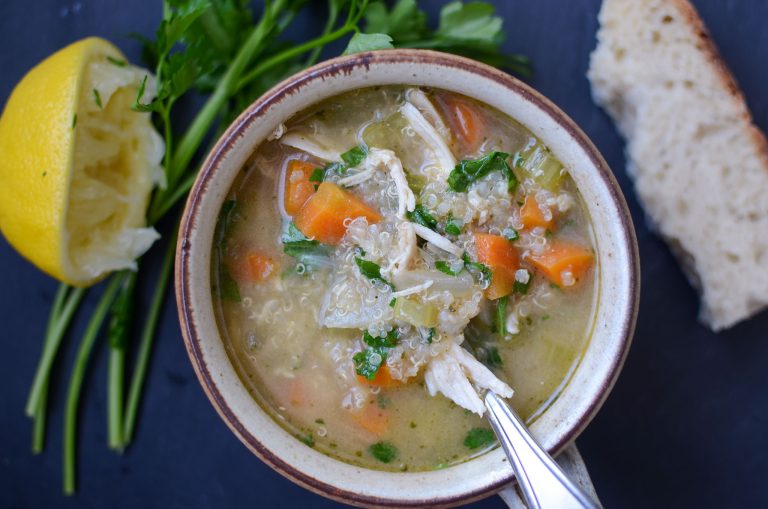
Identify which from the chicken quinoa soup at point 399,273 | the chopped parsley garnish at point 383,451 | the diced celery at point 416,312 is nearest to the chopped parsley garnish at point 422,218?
the chicken quinoa soup at point 399,273

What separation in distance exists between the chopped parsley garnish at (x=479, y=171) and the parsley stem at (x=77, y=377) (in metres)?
1.35

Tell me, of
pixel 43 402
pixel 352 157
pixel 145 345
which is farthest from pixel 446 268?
pixel 43 402

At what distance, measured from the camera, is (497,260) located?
2.02m

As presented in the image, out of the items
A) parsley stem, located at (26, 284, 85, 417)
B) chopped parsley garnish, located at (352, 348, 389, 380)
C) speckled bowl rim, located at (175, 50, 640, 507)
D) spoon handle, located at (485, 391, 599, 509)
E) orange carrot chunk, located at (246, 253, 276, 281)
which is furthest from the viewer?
parsley stem, located at (26, 284, 85, 417)

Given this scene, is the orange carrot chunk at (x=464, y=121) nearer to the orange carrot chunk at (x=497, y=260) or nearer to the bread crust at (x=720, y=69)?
the orange carrot chunk at (x=497, y=260)

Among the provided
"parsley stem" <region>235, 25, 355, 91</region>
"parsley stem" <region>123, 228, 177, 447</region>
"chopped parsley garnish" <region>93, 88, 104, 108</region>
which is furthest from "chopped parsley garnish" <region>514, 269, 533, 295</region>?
"chopped parsley garnish" <region>93, 88, 104, 108</region>

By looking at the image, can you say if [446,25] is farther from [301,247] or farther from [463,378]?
[463,378]

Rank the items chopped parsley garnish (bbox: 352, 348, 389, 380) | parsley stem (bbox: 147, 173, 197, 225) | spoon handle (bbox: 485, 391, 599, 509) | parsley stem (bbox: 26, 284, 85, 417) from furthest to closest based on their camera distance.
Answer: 1. parsley stem (bbox: 26, 284, 85, 417)
2. parsley stem (bbox: 147, 173, 197, 225)
3. chopped parsley garnish (bbox: 352, 348, 389, 380)
4. spoon handle (bbox: 485, 391, 599, 509)

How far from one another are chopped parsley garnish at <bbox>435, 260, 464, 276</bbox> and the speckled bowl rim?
1.39ft

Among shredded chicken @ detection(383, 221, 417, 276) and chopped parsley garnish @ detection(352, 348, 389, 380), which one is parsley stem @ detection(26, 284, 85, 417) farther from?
shredded chicken @ detection(383, 221, 417, 276)

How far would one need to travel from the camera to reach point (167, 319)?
2.74 meters

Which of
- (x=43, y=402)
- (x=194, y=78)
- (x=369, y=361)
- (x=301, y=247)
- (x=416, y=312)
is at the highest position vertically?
(x=194, y=78)

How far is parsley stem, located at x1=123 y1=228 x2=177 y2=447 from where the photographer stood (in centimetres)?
A: 269

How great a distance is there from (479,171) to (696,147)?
0.94m
